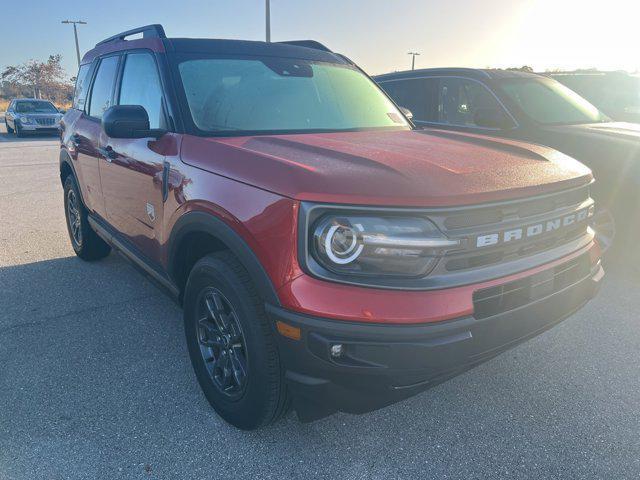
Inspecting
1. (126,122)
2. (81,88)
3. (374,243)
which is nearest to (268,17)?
(81,88)

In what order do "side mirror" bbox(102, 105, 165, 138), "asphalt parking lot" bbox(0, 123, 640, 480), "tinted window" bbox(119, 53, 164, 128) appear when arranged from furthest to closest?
"tinted window" bbox(119, 53, 164, 128) < "side mirror" bbox(102, 105, 165, 138) < "asphalt parking lot" bbox(0, 123, 640, 480)

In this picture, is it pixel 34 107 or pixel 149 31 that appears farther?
pixel 34 107

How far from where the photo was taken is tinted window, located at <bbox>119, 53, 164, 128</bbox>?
289cm

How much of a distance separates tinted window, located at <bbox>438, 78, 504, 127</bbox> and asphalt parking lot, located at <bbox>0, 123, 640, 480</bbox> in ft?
7.81

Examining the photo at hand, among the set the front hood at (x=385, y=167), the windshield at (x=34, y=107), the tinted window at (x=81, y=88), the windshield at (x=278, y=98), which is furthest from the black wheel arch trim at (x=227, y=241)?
the windshield at (x=34, y=107)

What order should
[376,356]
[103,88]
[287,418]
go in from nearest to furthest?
[376,356] → [287,418] → [103,88]

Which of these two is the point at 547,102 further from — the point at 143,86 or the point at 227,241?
the point at 227,241

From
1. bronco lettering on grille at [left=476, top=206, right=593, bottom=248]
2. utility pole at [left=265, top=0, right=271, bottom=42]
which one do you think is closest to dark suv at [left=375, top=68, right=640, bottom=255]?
bronco lettering on grille at [left=476, top=206, right=593, bottom=248]

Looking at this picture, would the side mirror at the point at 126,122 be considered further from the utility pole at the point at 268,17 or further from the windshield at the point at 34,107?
the windshield at the point at 34,107

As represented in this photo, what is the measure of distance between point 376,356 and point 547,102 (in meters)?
4.42

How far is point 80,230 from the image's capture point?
15.1 feet

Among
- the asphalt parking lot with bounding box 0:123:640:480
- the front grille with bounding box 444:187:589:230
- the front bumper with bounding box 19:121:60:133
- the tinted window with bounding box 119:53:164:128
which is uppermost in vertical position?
the tinted window with bounding box 119:53:164:128

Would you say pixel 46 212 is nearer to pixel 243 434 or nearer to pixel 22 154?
pixel 243 434

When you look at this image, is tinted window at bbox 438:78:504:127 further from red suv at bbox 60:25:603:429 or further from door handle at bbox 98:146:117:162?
door handle at bbox 98:146:117:162
